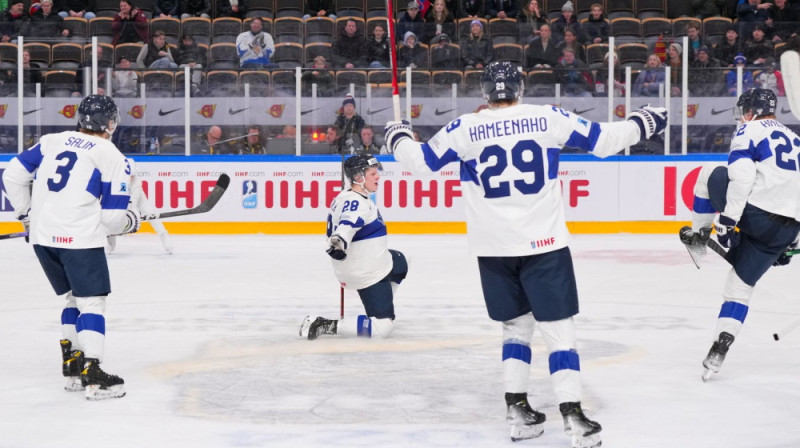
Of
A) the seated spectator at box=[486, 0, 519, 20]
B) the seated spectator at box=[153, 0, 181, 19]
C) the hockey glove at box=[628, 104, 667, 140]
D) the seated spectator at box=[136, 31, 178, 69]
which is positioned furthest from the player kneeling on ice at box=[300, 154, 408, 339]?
the seated spectator at box=[153, 0, 181, 19]

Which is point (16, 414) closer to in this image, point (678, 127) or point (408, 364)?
point (408, 364)

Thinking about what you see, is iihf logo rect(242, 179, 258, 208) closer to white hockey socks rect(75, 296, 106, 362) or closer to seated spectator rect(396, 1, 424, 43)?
seated spectator rect(396, 1, 424, 43)

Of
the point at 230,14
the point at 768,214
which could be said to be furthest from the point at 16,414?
the point at 230,14

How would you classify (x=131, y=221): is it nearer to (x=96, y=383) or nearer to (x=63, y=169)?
(x=63, y=169)

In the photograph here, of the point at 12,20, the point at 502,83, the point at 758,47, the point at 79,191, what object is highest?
the point at 12,20

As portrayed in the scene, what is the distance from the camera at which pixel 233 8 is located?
14742 mm

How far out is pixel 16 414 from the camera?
170 inches

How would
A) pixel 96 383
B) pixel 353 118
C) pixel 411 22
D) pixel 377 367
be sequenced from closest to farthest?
pixel 96 383 → pixel 377 367 → pixel 353 118 → pixel 411 22

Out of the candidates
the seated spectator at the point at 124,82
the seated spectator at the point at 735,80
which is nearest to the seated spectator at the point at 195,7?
the seated spectator at the point at 124,82

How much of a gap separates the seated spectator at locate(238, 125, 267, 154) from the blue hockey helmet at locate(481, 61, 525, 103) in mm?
8689

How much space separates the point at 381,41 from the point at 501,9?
1.93 m

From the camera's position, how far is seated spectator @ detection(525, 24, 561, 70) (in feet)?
43.2

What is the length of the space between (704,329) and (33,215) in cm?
360

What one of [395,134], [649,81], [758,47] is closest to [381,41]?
[649,81]
